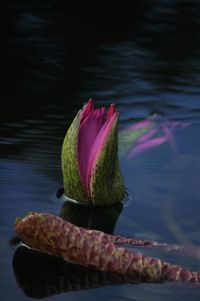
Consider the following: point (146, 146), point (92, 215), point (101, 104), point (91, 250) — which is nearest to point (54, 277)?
point (91, 250)

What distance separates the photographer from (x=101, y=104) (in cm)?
151

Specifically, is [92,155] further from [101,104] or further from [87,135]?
[101,104]

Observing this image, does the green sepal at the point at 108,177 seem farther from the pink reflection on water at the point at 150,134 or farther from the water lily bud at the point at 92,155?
the pink reflection on water at the point at 150,134

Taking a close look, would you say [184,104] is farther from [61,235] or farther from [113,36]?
[61,235]

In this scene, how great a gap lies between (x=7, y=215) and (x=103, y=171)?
0.46 ft

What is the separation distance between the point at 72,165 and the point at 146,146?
26 centimetres

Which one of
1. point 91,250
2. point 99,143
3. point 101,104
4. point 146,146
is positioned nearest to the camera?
point 91,250

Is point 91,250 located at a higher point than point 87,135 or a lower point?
lower

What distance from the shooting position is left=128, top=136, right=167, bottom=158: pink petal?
1.26 meters

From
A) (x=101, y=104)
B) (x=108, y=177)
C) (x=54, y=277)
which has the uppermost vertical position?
(x=101, y=104)

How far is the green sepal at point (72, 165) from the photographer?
1.04 metres

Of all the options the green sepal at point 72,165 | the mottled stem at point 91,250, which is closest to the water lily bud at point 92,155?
the green sepal at point 72,165

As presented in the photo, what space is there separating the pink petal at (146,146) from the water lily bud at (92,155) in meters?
0.19

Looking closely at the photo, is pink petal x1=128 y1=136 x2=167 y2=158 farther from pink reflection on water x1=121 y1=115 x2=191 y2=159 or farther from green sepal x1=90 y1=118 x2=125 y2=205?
green sepal x1=90 y1=118 x2=125 y2=205
